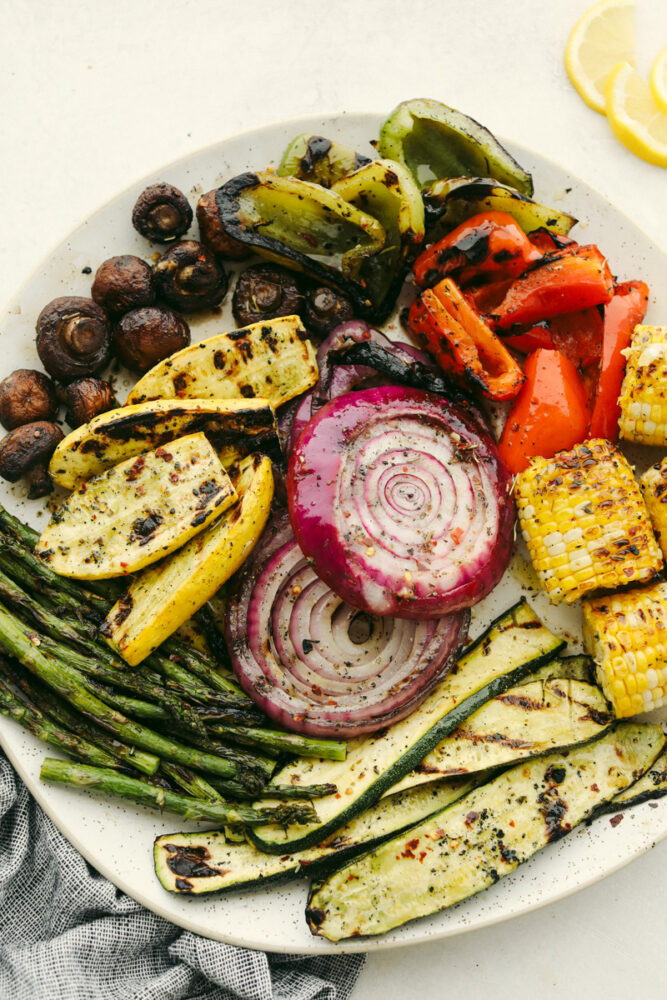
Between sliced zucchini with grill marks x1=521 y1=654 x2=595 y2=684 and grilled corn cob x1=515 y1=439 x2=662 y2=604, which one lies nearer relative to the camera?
grilled corn cob x1=515 y1=439 x2=662 y2=604

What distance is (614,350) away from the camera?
370 cm

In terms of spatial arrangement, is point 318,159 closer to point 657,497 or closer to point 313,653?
point 657,497

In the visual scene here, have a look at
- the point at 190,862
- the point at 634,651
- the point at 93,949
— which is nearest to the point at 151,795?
the point at 190,862

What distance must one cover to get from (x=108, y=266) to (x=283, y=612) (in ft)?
5.92

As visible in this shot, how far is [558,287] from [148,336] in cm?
189

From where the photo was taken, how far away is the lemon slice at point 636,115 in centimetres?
441

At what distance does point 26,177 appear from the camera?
14.6 feet

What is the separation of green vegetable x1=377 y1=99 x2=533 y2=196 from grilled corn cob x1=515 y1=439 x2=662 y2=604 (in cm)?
142

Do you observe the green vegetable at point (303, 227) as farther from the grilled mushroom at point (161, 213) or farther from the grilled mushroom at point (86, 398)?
the grilled mushroom at point (86, 398)

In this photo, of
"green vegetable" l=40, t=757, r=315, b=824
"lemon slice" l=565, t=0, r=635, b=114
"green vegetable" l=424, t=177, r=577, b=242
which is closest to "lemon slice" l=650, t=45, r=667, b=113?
"lemon slice" l=565, t=0, r=635, b=114

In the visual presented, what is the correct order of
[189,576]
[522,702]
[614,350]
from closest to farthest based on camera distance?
[189,576] → [522,702] → [614,350]

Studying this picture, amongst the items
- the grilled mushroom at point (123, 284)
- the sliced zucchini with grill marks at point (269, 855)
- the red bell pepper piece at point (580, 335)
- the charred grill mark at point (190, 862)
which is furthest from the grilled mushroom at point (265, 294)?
the charred grill mark at point (190, 862)

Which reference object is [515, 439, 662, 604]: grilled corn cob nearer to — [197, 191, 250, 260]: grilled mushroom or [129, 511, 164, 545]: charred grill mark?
[129, 511, 164, 545]: charred grill mark

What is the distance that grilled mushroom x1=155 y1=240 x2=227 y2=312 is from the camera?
3.76 m
